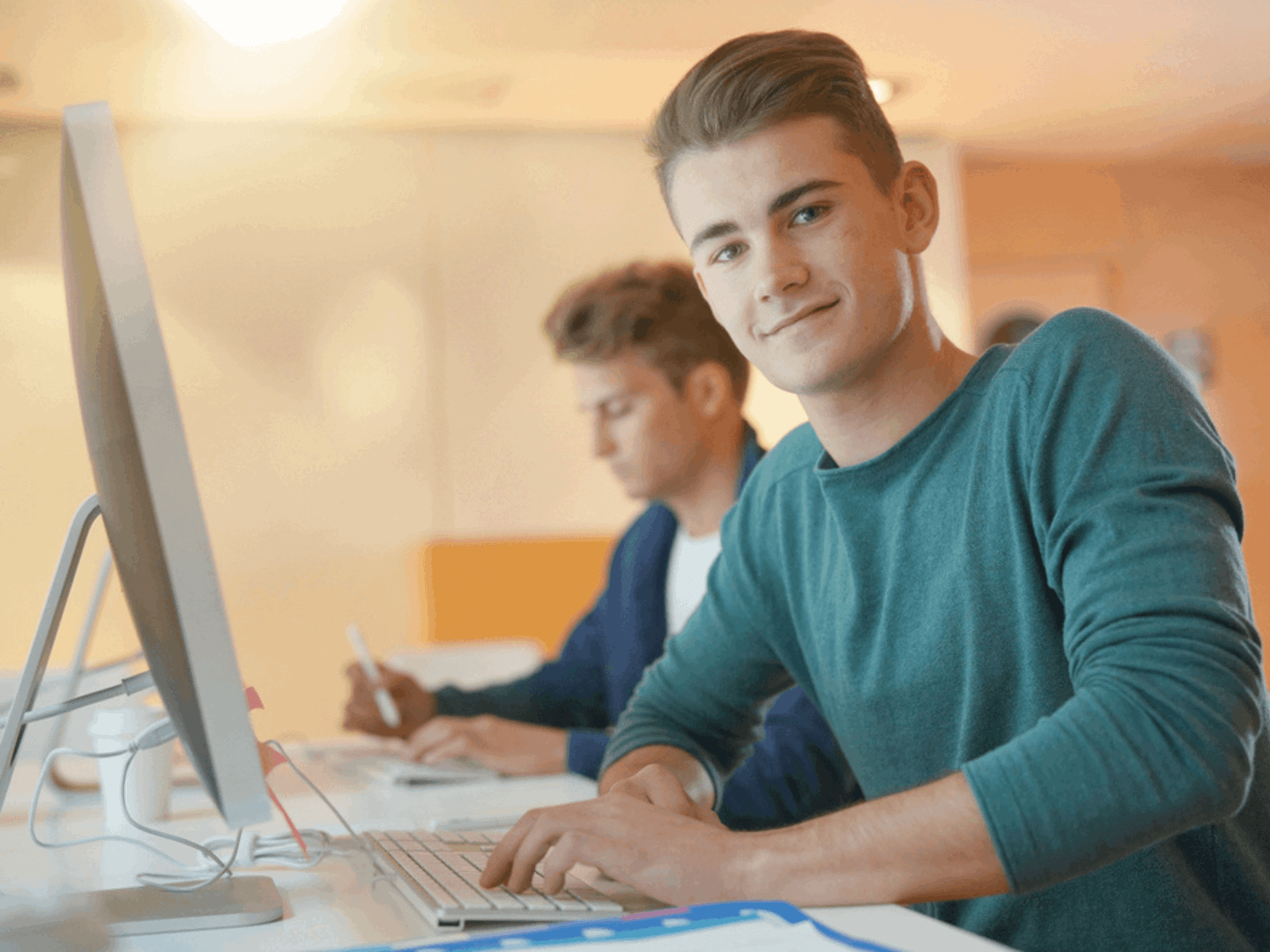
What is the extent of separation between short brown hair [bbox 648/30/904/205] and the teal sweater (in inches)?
9.3

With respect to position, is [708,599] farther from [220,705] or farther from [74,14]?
[74,14]

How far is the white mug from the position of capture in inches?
48.3

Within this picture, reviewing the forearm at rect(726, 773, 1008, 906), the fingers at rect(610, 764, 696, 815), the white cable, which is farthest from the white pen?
the forearm at rect(726, 773, 1008, 906)

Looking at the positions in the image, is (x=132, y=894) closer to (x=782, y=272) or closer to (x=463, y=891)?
(x=463, y=891)

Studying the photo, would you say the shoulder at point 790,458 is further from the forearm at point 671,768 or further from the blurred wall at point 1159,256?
the blurred wall at point 1159,256

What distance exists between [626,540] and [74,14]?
7.51 ft

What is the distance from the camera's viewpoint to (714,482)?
1997 millimetres

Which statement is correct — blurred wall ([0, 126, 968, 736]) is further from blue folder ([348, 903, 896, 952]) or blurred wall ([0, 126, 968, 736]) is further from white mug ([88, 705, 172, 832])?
blue folder ([348, 903, 896, 952])

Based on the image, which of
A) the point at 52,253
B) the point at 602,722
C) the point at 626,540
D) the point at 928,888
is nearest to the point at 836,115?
the point at 928,888

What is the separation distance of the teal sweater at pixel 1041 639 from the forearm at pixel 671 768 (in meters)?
Answer: 0.02

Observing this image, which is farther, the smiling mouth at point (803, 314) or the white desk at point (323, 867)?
the smiling mouth at point (803, 314)

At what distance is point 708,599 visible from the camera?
1229mm

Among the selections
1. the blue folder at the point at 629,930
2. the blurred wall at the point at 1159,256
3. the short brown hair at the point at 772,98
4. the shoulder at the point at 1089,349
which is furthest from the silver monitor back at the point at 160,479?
the blurred wall at the point at 1159,256

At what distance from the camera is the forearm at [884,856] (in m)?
0.69
